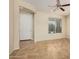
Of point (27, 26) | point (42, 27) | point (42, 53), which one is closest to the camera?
point (42, 53)

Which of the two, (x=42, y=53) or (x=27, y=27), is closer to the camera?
(x=42, y=53)

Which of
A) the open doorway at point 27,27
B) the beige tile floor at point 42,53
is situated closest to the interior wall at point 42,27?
the open doorway at point 27,27

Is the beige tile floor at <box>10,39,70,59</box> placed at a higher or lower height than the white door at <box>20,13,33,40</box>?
lower

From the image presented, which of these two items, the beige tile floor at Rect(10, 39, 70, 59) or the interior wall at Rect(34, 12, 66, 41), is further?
the interior wall at Rect(34, 12, 66, 41)

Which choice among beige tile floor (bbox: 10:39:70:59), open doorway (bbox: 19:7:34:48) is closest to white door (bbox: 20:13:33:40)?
open doorway (bbox: 19:7:34:48)

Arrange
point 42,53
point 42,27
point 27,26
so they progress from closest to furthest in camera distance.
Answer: point 42,53 < point 27,26 < point 42,27

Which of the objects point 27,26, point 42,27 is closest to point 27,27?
point 27,26

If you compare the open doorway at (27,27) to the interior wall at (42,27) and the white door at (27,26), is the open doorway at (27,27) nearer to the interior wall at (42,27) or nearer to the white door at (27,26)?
the white door at (27,26)

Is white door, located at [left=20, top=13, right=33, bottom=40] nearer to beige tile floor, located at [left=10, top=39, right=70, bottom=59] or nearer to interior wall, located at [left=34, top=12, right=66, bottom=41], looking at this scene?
interior wall, located at [left=34, top=12, right=66, bottom=41]

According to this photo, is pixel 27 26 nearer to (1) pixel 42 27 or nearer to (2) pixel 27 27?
(2) pixel 27 27

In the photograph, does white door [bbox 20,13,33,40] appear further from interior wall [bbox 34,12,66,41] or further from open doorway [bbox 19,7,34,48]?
interior wall [bbox 34,12,66,41]

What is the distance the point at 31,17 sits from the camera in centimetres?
1102

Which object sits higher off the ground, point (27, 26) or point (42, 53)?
point (27, 26)
